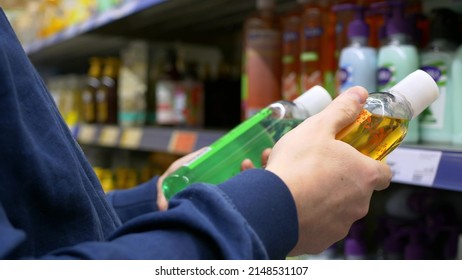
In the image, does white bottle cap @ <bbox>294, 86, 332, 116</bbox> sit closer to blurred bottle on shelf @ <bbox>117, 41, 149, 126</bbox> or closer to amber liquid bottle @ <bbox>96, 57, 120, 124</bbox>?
blurred bottle on shelf @ <bbox>117, 41, 149, 126</bbox>

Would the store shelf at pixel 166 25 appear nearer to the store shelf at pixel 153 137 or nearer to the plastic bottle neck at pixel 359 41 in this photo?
the store shelf at pixel 153 137

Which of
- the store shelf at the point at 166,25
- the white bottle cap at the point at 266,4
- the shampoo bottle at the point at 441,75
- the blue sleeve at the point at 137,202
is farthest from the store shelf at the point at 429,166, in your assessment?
the store shelf at the point at 166,25

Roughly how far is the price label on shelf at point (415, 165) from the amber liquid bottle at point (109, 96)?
177 centimetres

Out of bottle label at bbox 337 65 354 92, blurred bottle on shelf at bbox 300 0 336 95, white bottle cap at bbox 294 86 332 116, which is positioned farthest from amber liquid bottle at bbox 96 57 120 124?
white bottle cap at bbox 294 86 332 116

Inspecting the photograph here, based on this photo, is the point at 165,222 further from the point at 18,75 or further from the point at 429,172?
the point at 429,172

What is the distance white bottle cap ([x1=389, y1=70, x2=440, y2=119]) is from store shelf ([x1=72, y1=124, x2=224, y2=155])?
0.71 metres

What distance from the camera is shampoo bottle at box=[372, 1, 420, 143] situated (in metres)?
1.05

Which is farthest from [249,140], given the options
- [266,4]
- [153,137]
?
[153,137]

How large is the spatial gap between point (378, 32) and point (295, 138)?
672 mm

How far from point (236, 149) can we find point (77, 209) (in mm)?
382

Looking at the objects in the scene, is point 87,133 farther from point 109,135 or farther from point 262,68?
point 262,68

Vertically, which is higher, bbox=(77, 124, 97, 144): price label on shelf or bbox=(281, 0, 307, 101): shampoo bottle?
bbox=(281, 0, 307, 101): shampoo bottle

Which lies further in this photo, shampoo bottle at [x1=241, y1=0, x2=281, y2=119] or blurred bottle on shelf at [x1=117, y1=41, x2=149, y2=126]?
blurred bottle on shelf at [x1=117, y1=41, x2=149, y2=126]

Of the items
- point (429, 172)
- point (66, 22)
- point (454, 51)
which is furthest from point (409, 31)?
point (66, 22)
